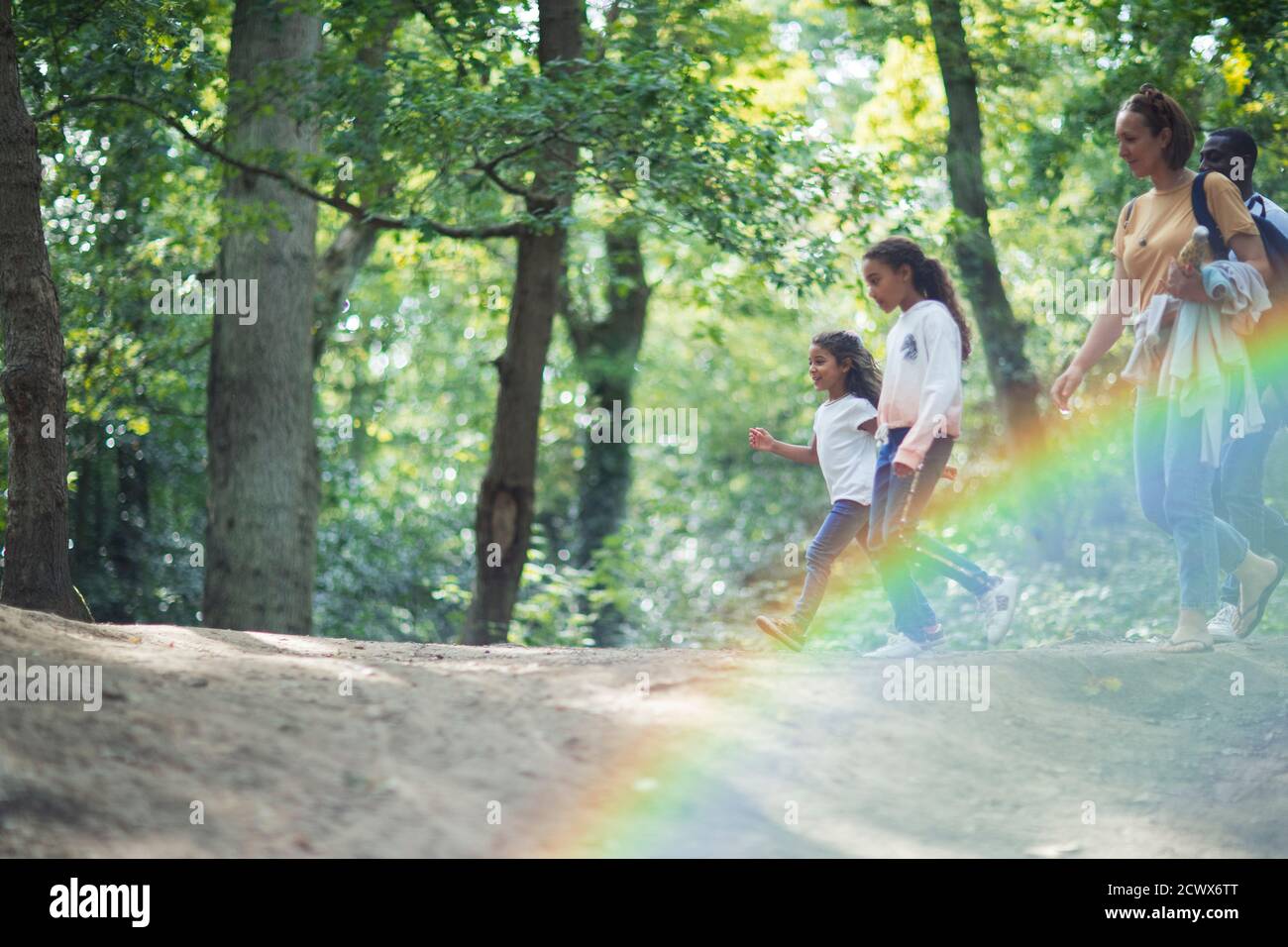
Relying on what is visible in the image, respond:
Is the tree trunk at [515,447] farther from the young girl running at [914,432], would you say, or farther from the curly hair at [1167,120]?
the curly hair at [1167,120]

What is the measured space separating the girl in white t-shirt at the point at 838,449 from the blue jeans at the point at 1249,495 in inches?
68.1

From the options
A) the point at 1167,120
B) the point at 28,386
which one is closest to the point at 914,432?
the point at 1167,120

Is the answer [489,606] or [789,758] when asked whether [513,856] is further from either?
[489,606]

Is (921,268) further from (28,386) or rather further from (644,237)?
(644,237)

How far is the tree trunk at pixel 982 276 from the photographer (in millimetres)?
13812

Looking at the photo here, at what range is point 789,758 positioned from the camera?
15.5 feet

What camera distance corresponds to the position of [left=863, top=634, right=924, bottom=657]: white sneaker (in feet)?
21.4

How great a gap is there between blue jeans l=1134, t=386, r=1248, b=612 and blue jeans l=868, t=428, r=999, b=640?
0.90 meters

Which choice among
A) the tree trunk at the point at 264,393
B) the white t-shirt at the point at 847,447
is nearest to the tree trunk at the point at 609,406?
the tree trunk at the point at 264,393

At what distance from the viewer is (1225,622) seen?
259 inches

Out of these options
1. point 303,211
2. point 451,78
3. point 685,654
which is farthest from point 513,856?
point 303,211

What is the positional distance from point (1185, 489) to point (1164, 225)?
Answer: 1219 mm

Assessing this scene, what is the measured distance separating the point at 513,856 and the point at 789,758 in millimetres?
1293

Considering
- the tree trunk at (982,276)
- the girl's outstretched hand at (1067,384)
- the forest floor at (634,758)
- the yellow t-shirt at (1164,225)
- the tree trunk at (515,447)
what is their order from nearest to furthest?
the forest floor at (634,758), the yellow t-shirt at (1164,225), the girl's outstretched hand at (1067,384), the tree trunk at (515,447), the tree trunk at (982,276)
